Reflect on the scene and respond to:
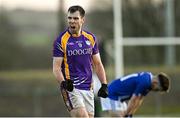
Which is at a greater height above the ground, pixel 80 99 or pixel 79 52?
pixel 79 52

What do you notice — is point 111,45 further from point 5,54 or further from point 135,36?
point 5,54

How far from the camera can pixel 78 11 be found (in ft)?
33.5

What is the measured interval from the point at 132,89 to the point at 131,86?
0.07m

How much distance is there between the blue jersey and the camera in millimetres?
11875

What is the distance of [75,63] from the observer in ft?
34.0

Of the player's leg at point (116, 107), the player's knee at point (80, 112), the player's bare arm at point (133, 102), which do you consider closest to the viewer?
the player's knee at point (80, 112)

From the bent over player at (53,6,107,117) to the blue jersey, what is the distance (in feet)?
5.05

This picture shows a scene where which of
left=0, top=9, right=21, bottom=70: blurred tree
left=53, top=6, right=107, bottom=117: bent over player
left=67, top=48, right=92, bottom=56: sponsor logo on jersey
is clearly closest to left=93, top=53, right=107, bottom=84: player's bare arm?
left=53, top=6, right=107, bottom=117: bent over player

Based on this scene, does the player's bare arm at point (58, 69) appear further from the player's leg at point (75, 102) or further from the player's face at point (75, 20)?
the player's face at point (75, 20)

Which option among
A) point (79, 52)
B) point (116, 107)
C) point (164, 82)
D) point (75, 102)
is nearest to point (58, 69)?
point (79, 52)

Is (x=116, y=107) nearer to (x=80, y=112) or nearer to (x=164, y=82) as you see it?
(x=164, y=82)

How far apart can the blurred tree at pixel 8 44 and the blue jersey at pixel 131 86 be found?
12927 millimetres

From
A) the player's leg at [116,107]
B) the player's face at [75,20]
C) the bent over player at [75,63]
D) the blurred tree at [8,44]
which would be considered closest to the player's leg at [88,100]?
the bent over player at [75,63]

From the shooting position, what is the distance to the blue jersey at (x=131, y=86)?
11.9m
